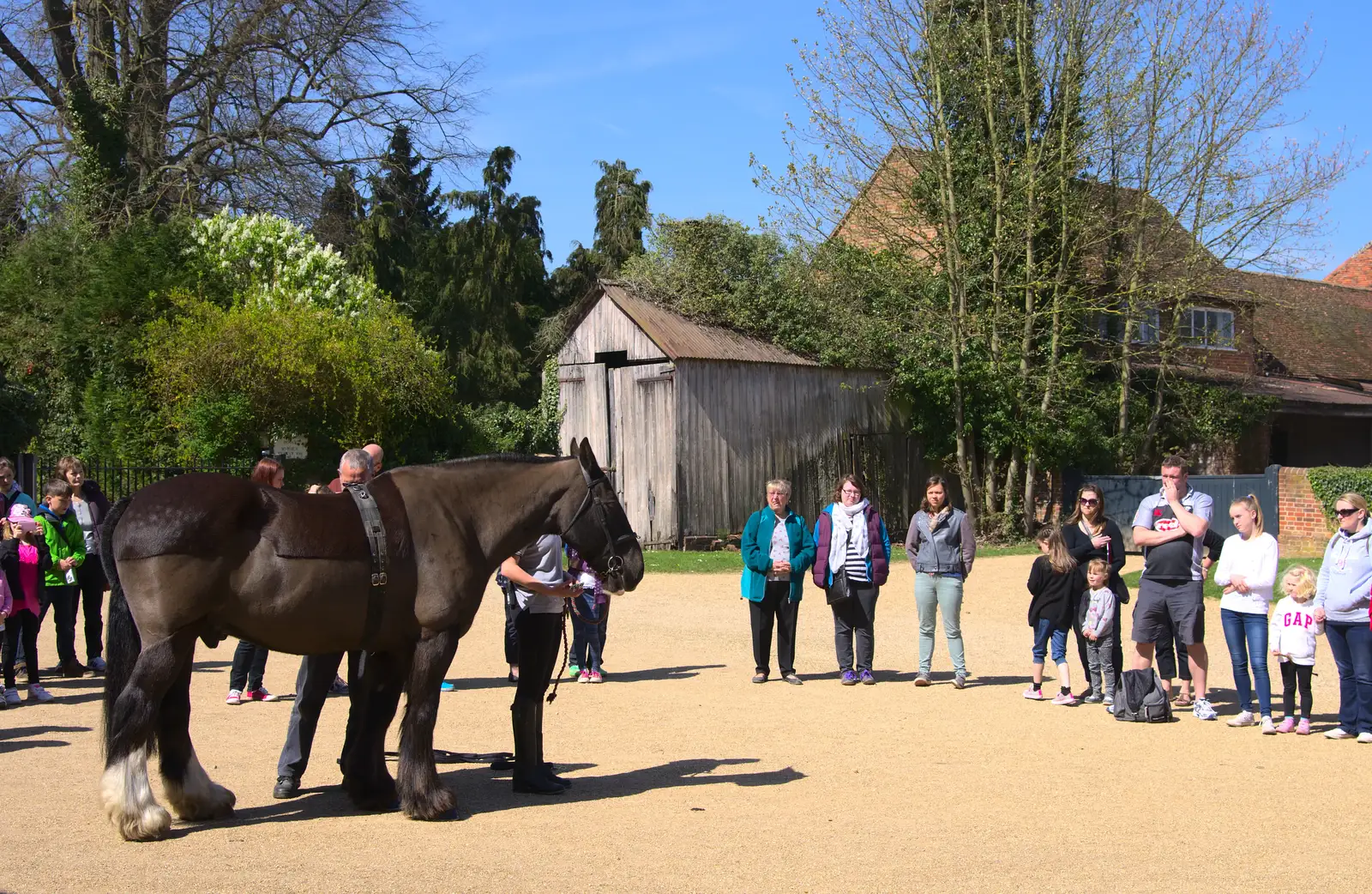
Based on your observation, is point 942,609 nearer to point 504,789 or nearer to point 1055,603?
→ point 1055,603

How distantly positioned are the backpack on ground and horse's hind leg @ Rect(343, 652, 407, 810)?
568 centimetres

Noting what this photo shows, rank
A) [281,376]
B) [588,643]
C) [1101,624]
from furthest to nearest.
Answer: [281,376] < [588,643] < [1101,624]

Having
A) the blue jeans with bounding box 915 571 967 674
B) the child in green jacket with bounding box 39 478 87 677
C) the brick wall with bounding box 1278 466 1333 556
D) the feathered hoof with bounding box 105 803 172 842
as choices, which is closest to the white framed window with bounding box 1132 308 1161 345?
the brick wall with bounding box 1278 466 1333 556

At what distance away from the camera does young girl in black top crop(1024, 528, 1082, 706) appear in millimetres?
9844

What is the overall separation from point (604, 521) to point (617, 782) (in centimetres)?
168

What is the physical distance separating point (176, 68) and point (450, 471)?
90.5ft

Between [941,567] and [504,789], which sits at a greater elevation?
[941,567]

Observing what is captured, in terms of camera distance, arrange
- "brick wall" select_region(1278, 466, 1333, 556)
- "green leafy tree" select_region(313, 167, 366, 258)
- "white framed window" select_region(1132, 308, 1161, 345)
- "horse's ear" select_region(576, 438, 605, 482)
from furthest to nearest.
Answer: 1. "green leafy tree" select_region(313, 167, 366, 258)
2. "white framed window" select_region(1132, 308, 1161, 345)
3. "brick wall" select_region(1278, 466, 1333, 556)
4. "horse's ear" select_region(576, 438, 605, 482)

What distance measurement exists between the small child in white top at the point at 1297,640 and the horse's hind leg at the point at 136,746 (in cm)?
744

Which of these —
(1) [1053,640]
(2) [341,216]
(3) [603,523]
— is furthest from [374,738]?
(2) [341,216]

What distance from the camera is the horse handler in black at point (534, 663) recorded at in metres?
6.75

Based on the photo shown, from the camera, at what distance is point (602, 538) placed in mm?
6535

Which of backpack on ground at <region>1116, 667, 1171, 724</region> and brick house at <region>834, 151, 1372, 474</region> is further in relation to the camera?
brick house at <region>834, 151, 1372, 474</region>

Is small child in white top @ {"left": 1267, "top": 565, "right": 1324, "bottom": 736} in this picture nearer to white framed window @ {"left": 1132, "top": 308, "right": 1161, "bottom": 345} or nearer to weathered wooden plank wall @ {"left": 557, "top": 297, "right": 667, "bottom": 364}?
weathered wooden plank wall @ {"left": 557, "top": 297, "right": 667, "bottom": 364}
